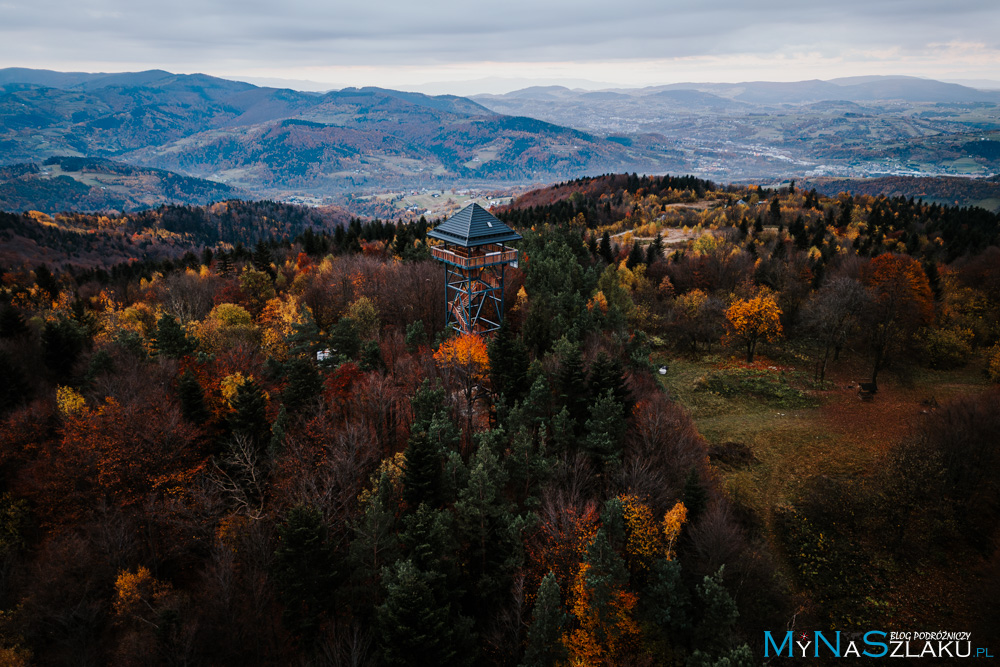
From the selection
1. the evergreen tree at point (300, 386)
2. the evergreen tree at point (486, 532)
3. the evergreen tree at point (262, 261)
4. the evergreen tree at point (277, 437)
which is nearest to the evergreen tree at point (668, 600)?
the evergreen tree at point (486, 532)

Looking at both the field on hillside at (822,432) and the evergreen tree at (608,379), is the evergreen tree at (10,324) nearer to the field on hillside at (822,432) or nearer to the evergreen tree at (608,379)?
the evergreen tree at (608,379)

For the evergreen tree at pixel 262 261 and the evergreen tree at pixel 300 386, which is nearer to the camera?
the evergreen tree at pixel 300 386

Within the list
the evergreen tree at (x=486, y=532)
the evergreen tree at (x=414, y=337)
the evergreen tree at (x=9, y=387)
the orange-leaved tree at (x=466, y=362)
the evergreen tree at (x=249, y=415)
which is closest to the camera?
the evergreen tree at (x=486, y=532)

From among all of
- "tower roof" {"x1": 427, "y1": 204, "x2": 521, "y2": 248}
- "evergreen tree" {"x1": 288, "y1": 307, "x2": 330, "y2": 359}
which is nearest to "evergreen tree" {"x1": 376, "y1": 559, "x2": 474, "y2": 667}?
"evergreen tree" {"x1": 288, "y1": 307, "x2": 330, "y2": 359}

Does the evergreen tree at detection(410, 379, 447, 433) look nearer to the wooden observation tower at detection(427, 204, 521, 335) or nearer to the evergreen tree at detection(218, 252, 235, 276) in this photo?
the wooden observation tower at detection(427, 204, 521, 335)

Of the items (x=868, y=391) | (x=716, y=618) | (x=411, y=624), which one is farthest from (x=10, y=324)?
(x=868, y=391)

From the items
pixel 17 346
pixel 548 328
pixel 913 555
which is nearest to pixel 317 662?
pixel 548 328
